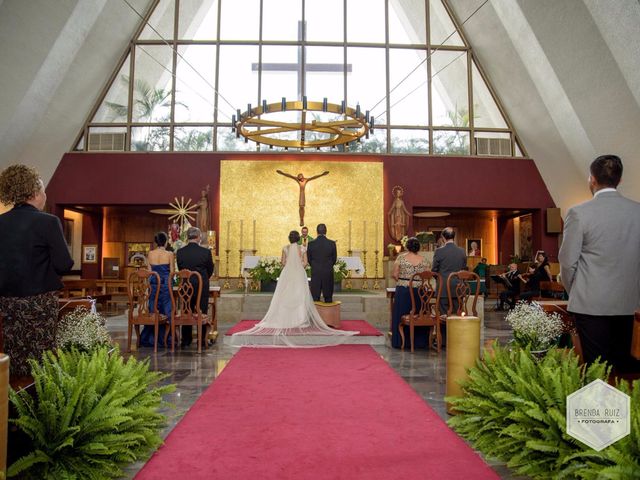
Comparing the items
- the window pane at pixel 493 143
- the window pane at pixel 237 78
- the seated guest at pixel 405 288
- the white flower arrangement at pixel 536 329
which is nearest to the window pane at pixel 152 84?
the window pane at pixel 237 78

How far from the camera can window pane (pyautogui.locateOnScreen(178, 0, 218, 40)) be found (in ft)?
47.8

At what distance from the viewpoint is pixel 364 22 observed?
14734mm

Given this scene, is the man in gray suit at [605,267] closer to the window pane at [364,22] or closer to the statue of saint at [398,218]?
the statue of saint at [398,218]

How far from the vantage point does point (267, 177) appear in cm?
1405

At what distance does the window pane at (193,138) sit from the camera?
46.5 ft

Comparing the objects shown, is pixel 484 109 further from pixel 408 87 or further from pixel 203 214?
pixel 203 214

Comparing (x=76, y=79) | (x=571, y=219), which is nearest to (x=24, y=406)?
(x=571, y=219)

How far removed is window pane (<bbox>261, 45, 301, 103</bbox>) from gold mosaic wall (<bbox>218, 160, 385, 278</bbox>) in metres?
2.00

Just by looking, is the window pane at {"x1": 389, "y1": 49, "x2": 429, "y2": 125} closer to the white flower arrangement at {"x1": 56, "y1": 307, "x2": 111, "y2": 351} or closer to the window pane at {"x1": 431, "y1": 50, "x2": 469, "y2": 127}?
the window pane at {"x1": 431, "y1": 50, "x2": 469, "y2": 127}

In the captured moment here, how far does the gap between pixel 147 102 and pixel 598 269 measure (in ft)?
44.1

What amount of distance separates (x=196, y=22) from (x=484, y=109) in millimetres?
8077

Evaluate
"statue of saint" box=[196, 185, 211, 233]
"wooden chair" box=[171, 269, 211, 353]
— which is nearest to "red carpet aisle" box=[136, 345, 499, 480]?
"wooden chair" box=[171, 269, 211, 353]

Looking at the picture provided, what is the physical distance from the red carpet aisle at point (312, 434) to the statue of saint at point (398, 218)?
8.91 m

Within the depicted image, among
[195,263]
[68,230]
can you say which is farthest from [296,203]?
[195,263]
